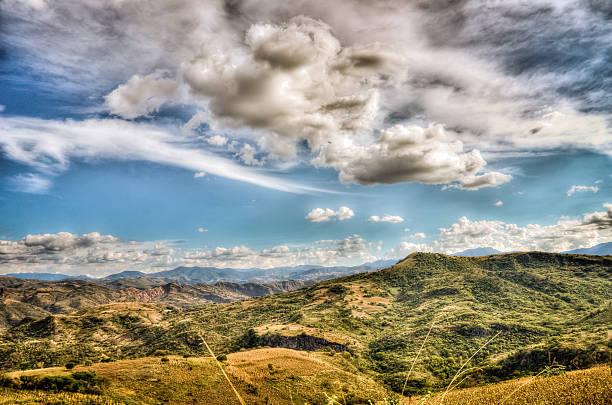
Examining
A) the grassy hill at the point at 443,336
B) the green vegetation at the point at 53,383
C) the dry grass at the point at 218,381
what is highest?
the green vegetation at the point at 53,383

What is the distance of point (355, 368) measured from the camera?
10312cm

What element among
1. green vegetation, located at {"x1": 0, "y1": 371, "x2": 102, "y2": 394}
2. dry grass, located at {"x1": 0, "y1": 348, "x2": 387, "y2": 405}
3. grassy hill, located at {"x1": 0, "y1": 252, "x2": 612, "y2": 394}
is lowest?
grassy hill, located at {"x1": 0, "y1": 252, "x2": 612, "y2": 394}

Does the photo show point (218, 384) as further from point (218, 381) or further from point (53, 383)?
point (53, 383)

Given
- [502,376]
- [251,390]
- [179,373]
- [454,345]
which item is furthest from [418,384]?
[179,373]

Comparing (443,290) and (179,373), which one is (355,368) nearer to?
(179,373)

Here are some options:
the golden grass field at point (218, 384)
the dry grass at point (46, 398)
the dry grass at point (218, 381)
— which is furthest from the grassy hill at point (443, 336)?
the dry grass at point (46, 398)

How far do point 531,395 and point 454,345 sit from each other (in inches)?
4496

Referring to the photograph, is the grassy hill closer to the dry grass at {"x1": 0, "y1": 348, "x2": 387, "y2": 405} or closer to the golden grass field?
the golden grass field

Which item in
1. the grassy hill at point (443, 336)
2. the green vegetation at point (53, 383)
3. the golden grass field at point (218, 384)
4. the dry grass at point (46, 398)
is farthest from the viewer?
the grassy hill at point (443, 336)

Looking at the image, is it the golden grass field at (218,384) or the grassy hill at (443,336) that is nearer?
the golden grass field at (218,384)

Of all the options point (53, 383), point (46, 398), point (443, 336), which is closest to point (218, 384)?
point (53, 383)

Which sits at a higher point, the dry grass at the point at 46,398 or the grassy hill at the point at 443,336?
the dry grass at the point at 46,398

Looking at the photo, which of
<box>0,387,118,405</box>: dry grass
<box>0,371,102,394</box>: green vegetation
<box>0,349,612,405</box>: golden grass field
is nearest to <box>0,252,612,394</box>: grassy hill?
<box>0,349,612,405</box>: golden grass field

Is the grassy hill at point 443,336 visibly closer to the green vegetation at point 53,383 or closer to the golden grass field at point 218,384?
the golden grass field at point 218,384
